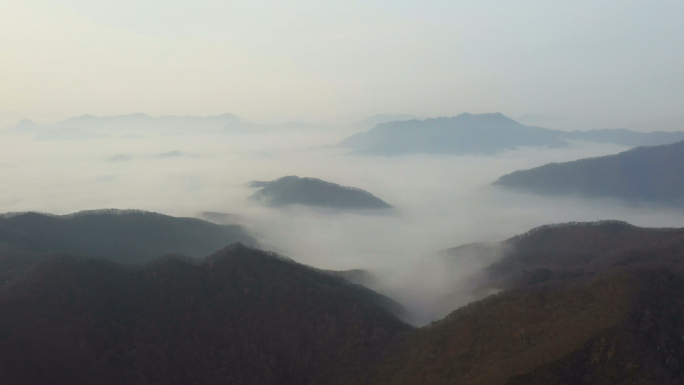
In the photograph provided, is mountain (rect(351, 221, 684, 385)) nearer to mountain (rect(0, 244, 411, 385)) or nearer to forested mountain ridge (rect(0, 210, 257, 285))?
mountain (rect(0, 244, 411, 385))

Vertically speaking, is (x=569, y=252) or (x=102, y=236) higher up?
(x=102, y=236)

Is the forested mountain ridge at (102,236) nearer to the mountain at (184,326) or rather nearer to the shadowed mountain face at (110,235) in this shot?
the shadowed mountain face at (110,235)

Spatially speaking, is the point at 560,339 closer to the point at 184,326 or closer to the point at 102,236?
the point at 184,326

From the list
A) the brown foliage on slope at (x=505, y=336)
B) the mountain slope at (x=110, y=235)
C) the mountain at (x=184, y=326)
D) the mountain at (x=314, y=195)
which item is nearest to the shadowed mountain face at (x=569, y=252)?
the brown foliage on slope at (x=505, y=336)

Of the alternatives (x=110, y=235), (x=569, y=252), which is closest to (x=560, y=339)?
(x=569, y=252)

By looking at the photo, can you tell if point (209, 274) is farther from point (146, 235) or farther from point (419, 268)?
point (419, 268)

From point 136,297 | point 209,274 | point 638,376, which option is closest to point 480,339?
point 638,376
